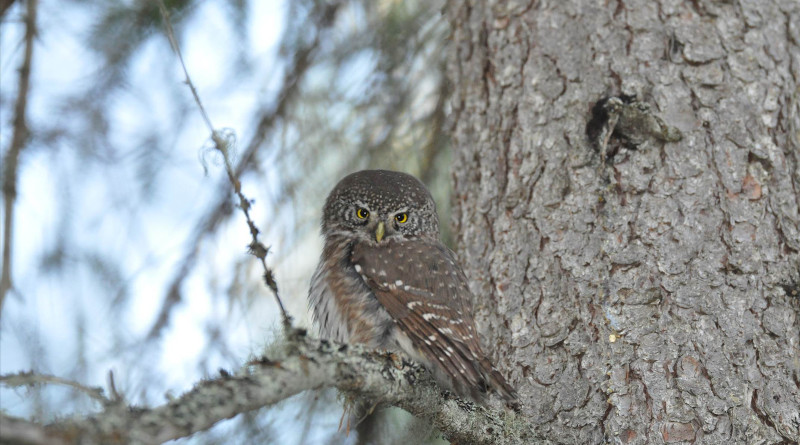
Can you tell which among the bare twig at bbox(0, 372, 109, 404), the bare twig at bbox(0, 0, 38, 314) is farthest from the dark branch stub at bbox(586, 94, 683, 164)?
the bare twig at bbox(0, 0, 38, 314)

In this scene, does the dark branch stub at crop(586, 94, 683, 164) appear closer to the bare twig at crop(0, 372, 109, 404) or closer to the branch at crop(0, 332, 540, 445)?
the branch at crop(0, 332, 540, 445)

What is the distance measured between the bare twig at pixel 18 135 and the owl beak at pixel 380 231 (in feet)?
4.50

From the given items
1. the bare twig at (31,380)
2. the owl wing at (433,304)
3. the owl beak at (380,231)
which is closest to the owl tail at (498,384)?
the owl wing at (433,304)

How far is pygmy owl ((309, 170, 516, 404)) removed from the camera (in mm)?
2516

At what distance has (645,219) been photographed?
8.73 feet

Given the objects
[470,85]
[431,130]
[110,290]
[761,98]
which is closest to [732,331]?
[761,98]

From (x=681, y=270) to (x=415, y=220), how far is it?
120cm

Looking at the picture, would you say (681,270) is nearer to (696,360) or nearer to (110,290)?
(696,360)

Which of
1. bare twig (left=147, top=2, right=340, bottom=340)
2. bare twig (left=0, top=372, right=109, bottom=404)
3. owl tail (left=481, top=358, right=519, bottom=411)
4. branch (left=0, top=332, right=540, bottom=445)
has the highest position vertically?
bare twig (left=147, top=2, right=340, bottom=340)

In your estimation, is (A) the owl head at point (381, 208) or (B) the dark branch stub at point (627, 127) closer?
(B) the dark branch stub at point (627, 127)

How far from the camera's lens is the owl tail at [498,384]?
2.34m

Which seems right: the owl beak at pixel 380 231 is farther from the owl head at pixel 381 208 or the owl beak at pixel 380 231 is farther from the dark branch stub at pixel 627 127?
the dark branch stub at pixel 627 127

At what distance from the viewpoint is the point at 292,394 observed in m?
1.62

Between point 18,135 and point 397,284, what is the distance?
1.54 metres
